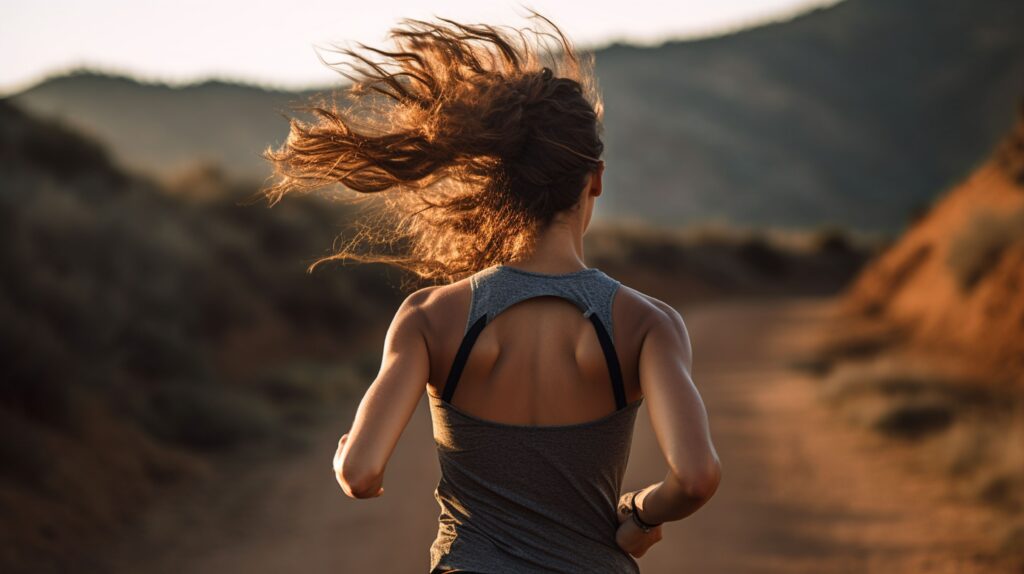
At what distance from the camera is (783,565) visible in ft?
20.6

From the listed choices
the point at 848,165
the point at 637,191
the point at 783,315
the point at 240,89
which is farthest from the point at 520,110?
the point at 848,165

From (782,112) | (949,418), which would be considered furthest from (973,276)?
(782,112)

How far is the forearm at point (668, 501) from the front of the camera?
191 centimetres

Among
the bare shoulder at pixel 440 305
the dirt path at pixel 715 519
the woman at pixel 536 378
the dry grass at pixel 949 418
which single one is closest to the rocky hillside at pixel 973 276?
the dry grass at pixel 949 418

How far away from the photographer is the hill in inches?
3620

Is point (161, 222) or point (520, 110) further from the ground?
point (161, 222)

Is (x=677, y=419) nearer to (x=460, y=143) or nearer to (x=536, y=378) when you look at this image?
(x=536, y=378)

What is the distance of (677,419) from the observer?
189 centimetres

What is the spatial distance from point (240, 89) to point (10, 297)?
314ft

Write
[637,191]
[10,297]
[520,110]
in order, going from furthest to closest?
1. [637,191]
2. [10,297]
3. [520,110]

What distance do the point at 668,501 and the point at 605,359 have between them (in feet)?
1.04

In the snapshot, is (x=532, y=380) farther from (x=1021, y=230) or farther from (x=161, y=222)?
(x=1021, y=230)

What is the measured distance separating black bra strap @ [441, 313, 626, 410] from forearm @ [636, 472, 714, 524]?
0.19 m

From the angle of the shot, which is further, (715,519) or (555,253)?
(715,519)
